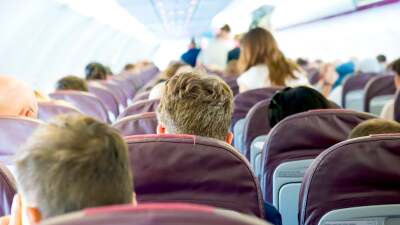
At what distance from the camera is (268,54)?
592 centimetres

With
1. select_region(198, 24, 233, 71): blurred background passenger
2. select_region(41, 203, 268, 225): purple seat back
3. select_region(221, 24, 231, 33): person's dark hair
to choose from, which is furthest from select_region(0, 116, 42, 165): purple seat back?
select_region(198, 24, 233, 71): blurred background passenger

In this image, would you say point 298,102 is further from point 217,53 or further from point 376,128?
point 217,53

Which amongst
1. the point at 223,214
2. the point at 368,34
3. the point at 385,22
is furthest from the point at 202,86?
the point at 368,34

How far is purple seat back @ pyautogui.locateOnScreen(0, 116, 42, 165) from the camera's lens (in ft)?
10.1

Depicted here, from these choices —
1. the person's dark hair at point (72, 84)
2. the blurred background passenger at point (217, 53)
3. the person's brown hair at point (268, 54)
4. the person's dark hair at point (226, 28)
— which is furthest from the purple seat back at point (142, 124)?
the blurred background passenger at point (217, 53)

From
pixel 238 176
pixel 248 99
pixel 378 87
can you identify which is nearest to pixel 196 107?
pixel 238 176

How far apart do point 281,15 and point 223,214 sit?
1887 cm

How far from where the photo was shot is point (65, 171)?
1.24 metres

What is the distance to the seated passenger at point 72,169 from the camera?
1.23m

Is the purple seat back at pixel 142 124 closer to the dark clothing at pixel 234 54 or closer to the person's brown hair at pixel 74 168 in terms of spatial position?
the person's brown hair at pixel 74 168

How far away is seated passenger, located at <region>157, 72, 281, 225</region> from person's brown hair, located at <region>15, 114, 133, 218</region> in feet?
3.94

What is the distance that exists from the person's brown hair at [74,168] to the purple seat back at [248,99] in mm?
3746

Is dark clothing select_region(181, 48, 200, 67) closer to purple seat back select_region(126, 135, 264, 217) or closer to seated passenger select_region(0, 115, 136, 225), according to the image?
purple seat back select_region(126, 135, 264, 217)

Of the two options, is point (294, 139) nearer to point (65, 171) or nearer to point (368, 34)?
point (65, 171)
